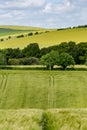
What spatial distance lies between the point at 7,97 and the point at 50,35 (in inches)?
4415

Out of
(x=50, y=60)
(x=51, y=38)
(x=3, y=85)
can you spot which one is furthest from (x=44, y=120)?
(x=51, y=38)

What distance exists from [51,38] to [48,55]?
51.3 meters

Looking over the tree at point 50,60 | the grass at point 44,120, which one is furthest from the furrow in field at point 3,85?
the grass at point 44,120

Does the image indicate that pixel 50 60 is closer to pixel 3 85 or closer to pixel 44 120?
pixel 3 85

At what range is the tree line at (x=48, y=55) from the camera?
4523 inches

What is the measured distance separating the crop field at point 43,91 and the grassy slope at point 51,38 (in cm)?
7774

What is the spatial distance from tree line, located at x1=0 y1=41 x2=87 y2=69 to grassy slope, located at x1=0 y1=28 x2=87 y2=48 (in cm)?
1028

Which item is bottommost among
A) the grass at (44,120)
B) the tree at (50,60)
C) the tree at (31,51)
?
the tree at (31,51)

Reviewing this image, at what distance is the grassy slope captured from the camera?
166m

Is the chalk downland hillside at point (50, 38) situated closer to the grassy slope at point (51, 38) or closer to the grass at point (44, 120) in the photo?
the grassy slope at point (51, 38)

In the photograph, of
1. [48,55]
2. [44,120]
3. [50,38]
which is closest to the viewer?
[44,120]

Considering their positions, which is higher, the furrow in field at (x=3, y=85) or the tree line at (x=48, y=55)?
the furrow in field at (x=3, y=85)

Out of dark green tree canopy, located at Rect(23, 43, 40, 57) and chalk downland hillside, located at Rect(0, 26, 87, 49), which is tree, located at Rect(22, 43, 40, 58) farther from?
chalk downland hillside, located at Rect(0, 26, 87, 49)

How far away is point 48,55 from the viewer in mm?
119562
